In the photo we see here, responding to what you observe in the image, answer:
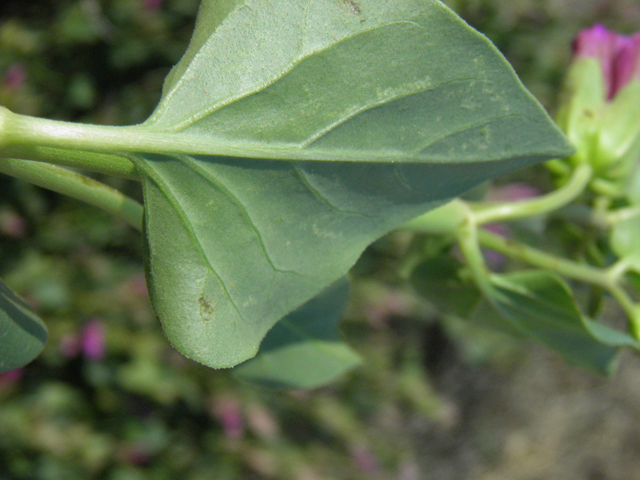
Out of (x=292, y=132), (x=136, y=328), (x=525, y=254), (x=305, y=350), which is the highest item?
(x=292, y=132)

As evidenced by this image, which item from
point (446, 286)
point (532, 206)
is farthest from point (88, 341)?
point (532, 206)

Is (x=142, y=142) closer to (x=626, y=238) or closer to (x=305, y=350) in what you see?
(x=305, y=350)

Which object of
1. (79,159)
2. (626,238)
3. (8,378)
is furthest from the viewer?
(8,378)

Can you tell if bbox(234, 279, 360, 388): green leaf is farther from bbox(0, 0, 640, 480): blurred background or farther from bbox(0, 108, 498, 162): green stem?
bbox(0, 0, 640, 480): blurred background

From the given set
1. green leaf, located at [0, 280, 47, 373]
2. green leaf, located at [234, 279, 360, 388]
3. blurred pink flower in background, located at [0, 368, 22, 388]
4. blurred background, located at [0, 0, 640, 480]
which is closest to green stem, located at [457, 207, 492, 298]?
green leaf, located at [234, 279, 360, 388]

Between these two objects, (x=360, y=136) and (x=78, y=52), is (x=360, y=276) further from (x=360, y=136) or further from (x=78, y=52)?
(x=360, y=136)

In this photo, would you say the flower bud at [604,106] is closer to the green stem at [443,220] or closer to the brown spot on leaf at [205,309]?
the green stem at [443,220]
